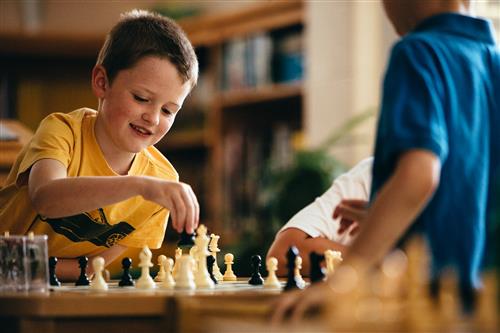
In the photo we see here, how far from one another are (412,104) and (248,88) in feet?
15.1

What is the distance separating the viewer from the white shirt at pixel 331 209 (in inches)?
109

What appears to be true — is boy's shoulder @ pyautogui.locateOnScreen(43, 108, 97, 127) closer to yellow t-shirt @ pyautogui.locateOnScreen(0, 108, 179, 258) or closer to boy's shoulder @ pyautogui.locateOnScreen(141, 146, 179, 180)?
yellow t-shirt @ pyautogui.locateOnScreen(0, 108, 179, 258)

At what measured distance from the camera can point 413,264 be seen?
3.72 ft

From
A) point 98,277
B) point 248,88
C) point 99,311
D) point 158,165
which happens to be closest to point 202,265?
point 98,277

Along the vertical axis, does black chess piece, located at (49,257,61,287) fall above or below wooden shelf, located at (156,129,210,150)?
above

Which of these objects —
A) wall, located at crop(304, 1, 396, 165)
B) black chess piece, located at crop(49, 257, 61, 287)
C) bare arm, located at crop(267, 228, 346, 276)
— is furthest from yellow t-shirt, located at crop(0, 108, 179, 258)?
wall, located at crop(304, 1, 396, 165)

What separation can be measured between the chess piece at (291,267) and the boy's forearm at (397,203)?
0.38m

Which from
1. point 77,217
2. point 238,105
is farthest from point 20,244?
point 238,105

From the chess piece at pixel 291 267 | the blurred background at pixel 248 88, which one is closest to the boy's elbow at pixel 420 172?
the chess piece at pixel 291 267

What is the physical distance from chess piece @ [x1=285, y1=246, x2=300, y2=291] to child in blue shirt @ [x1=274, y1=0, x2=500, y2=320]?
0.90 feet

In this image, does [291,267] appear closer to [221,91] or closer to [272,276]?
[272,276]

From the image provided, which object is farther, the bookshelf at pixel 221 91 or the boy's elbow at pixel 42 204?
the bookshelf at pixel 221 91

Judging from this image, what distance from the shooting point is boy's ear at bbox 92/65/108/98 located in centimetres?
235

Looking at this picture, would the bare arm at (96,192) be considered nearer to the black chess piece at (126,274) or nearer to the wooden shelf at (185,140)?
the black chess piece at (126,274)
